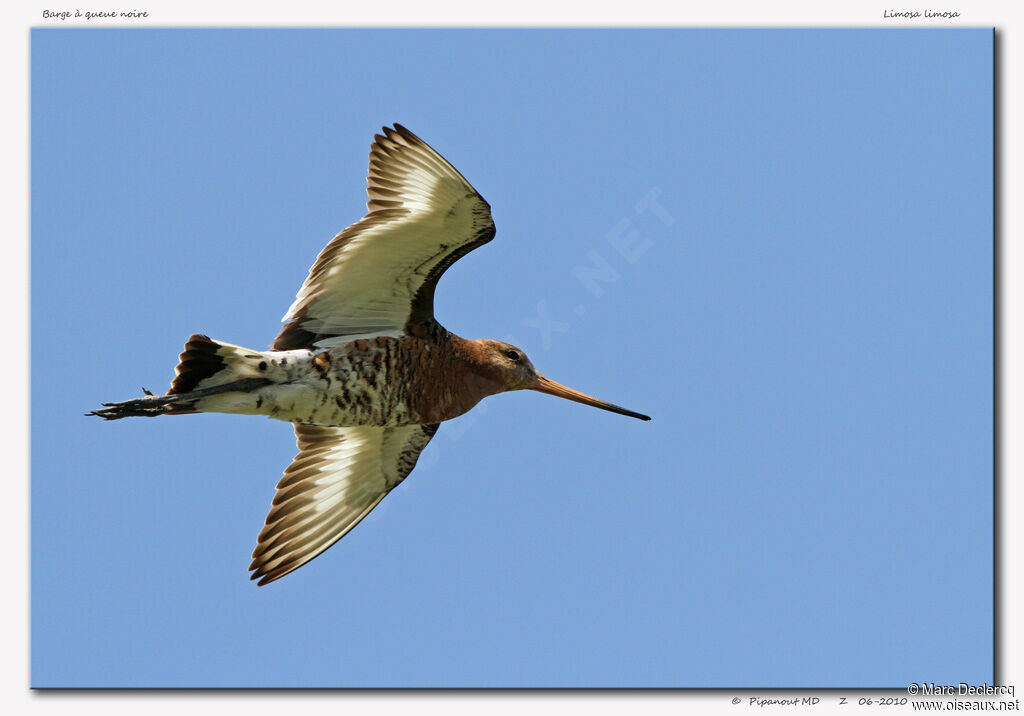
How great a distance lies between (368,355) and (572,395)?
2183 mm

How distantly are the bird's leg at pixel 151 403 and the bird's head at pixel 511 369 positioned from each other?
2.09 metres

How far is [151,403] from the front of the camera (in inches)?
320

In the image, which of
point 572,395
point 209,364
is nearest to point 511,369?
point 572,395

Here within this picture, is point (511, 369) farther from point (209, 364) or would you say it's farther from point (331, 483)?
point (209, 364)

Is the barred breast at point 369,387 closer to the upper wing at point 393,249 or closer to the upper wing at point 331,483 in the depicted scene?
the upper wing at point 393,249

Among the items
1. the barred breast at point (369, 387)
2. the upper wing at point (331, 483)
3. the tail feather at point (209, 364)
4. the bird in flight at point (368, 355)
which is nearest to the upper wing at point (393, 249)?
the bird in flight at point (368, 355)

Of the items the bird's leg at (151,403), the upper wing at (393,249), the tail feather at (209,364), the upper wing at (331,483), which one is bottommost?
the upper wing at (331,483)

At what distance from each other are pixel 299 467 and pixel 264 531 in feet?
2.14

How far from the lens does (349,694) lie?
826 cm

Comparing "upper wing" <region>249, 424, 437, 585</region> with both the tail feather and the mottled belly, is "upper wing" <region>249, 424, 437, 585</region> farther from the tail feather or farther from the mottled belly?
the tail feather

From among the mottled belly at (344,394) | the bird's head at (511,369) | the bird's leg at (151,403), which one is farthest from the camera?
the bird's head at (511,369)

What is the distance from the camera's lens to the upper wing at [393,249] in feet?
27.4

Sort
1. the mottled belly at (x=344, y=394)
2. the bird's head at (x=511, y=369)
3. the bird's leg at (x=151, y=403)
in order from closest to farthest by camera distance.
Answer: the bird's leg at (x=151, y=403) < the mottled belly at (x=344, y=394) < the bird's head at (x=511, y=369)

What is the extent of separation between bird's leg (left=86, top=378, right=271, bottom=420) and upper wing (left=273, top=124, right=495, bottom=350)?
75 centimetres
